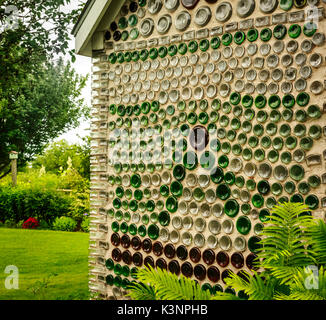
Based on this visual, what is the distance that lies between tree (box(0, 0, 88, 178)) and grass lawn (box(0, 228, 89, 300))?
5.87 feet

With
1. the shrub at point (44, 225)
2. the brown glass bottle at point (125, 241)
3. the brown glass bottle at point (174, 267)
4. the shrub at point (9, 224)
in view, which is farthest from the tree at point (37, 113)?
the brown glass bottle at point (174, 267)

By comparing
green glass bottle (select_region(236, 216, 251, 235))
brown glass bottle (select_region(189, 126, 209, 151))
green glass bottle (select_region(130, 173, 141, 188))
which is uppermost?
brown glass bottle (select_region(189, 126, 209, 151))

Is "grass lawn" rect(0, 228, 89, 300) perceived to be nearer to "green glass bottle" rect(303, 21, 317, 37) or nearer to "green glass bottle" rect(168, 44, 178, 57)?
"green glass bottle" rect(168, 44, 178, 57)

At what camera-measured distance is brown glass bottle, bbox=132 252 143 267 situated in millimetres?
3224

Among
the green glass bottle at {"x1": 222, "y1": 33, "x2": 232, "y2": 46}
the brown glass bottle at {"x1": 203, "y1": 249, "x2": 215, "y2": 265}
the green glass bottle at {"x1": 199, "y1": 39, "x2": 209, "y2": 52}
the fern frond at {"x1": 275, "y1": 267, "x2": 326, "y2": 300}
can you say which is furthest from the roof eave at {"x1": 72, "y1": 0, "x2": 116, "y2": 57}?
the fern frond at {"x1": 275, "y1": 267, "x2": 326, "y2": 300}

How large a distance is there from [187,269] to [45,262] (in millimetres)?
3627

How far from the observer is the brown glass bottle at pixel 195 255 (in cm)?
292

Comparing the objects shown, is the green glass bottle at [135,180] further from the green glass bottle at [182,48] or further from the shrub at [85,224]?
the shrub at [85,224]

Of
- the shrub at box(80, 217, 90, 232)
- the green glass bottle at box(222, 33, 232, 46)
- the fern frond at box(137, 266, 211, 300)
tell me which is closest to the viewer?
the fern frond at box(137, 266, 211, 300)

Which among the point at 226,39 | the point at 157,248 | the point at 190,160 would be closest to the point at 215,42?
the point at 226,39

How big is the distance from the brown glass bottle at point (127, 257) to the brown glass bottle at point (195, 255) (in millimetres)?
595

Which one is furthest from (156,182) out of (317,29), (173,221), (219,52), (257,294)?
(317,29)

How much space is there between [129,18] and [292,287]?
257 centimetres
